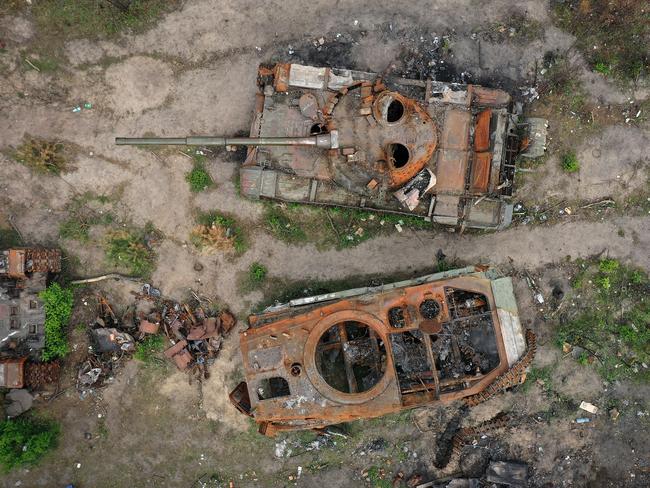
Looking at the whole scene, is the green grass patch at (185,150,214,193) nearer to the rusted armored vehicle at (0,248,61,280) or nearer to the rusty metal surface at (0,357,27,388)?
the rusted armored vehicle at (0,248,61,280)

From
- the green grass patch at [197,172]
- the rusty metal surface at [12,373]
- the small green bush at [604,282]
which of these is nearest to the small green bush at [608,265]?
the small green bush at [604,282]

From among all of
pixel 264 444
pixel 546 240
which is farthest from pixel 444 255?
pixel 264 444

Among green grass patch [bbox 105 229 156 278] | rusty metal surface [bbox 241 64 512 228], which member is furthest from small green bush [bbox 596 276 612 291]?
green grass patch [bbox 105 229 156 278]

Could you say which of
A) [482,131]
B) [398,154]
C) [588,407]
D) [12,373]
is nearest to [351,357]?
[398,154]

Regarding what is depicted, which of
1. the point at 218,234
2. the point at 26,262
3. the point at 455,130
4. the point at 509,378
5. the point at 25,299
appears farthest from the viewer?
the point at 218,234

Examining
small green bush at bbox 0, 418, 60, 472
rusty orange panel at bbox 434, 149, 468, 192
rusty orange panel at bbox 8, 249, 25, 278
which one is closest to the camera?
rusty orange panel at bbox 434, 149, 468, 192

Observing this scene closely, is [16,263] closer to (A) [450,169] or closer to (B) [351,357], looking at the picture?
(B) [351,357]

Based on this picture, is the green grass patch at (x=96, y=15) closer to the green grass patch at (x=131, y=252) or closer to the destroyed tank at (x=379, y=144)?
the destroyed tank at (x=379, y=144)
